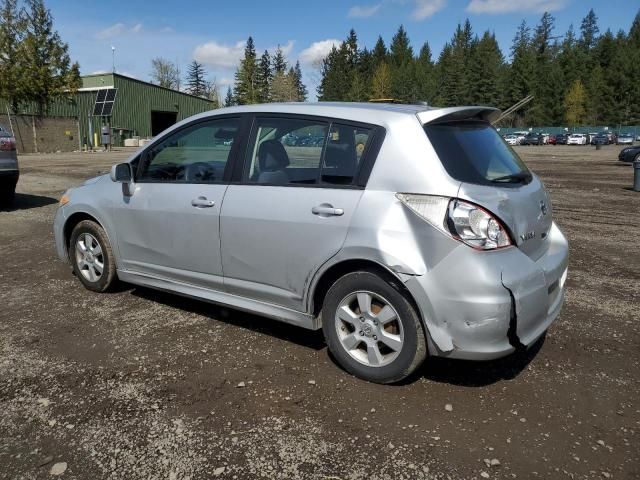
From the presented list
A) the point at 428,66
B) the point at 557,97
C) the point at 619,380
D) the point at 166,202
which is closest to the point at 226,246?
the point at 166,202

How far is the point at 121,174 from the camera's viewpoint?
4.37 m

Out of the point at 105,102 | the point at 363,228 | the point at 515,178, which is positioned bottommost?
the point at 363,228

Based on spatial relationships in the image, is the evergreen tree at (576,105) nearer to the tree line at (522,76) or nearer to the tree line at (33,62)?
the tree line at (522,76)

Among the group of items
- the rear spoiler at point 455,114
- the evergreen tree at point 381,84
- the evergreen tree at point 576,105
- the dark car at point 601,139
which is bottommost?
the rear spoiler at point 455,114

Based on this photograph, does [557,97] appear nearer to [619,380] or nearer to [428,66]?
[428,66]

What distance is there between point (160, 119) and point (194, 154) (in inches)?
2024

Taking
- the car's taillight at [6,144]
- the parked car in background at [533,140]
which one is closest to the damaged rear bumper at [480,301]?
the car's taillight at [6,144]

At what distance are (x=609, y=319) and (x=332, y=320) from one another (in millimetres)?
2643

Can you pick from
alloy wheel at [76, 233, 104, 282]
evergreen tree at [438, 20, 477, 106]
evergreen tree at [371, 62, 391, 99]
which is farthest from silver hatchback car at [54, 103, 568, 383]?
evergreen tree at [371, 62, 391, 99]

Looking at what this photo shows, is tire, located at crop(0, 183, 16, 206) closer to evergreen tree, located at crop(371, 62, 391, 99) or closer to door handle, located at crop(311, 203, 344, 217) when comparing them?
door handle, located at crop(311, 203, 344, 217)

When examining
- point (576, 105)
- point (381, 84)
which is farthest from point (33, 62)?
point (576, 105)

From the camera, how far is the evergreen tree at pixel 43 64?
3438 centimetres

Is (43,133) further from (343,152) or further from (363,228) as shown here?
(363,228)

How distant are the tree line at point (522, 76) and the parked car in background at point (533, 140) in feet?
73.8
